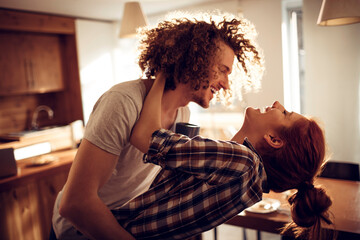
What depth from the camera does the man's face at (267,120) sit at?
1348mm

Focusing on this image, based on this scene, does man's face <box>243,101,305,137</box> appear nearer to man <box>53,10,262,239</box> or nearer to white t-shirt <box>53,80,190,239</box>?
man <box>53,10,262,239</box>

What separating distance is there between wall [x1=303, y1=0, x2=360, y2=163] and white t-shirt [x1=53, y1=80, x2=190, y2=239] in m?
3.38

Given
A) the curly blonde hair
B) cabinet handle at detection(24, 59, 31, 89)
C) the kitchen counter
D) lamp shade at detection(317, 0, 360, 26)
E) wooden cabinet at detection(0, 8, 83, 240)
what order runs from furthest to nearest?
cabinet handle at detection(24, 59, 31, 89) → wooden cabinet at detection(0, 8, 83, 240) → the kitchen counter → lamp shade at detection(317, 0, 360, 26) → the curly blonde hair

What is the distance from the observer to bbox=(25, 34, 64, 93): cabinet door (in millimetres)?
4730

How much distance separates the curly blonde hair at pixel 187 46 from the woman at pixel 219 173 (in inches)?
2.8

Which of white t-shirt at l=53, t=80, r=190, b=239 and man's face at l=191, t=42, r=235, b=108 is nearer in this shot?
white t-shirt at l=53, t=80, r=190, b=239

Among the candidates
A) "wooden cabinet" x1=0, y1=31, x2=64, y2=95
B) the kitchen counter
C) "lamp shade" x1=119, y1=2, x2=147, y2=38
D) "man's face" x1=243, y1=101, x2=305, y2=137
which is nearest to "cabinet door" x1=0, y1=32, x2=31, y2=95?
"wooden cabinet" x1=0, y1=31, x2=64, y2=95

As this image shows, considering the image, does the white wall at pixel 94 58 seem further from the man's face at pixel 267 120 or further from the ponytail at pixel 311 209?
the ponytail at pixel 311 209

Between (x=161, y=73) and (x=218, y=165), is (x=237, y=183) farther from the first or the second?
(x=161, y=73)

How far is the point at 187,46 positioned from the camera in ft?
3.96

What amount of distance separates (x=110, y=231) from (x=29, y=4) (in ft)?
13.5

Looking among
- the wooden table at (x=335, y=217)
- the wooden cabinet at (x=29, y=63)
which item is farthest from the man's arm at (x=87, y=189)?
the wooden cabinet at (x=29, y=63)

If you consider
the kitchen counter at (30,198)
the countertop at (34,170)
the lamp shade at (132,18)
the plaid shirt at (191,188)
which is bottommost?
the kitchen counter at (30,198)

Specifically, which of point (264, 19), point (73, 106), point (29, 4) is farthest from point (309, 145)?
point (73, 106)
